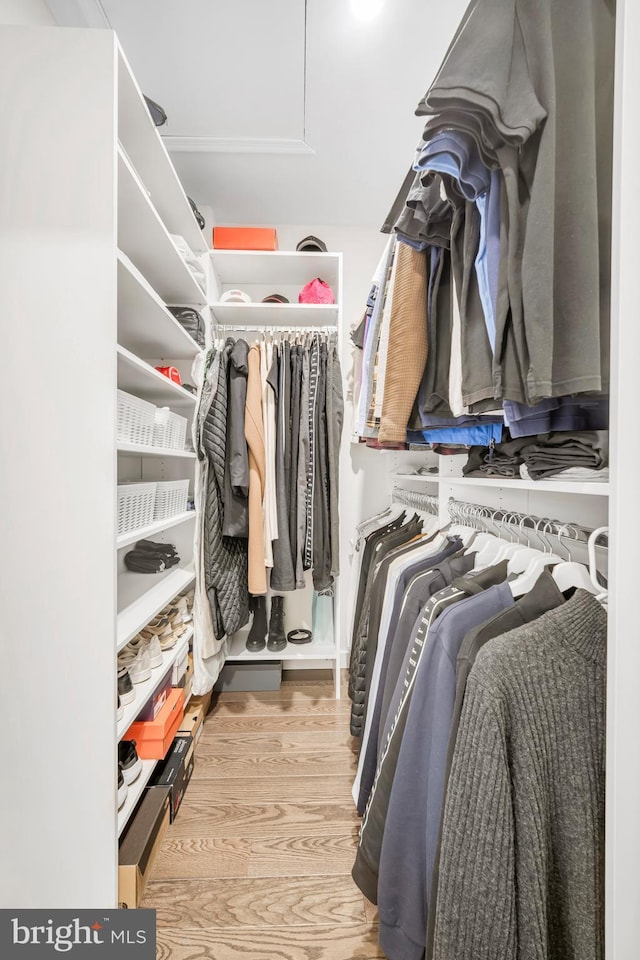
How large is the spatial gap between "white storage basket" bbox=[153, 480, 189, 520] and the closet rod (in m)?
1.03

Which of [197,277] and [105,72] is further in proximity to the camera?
[197,277]

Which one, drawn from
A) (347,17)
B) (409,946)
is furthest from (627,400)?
(347,17)

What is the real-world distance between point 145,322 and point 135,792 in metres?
1.49

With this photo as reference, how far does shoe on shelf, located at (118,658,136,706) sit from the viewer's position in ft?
3.75

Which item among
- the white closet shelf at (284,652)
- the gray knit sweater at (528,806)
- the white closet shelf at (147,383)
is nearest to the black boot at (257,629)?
the white closet shelf at (284,652)

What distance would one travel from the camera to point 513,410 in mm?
666

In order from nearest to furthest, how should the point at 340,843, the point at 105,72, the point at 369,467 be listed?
the point at 105,72 → the point at 340,843 → the point at 369,467

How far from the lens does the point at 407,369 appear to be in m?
1.01

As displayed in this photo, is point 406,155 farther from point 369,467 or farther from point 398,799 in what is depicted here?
point 398,799

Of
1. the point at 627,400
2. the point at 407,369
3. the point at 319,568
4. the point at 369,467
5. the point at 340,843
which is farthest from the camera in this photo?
the point at 369,467

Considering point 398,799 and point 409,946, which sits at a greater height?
point 398,799

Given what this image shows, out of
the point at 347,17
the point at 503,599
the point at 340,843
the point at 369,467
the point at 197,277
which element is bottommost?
the point at 340,843

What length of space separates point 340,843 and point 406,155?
2692 millimetres

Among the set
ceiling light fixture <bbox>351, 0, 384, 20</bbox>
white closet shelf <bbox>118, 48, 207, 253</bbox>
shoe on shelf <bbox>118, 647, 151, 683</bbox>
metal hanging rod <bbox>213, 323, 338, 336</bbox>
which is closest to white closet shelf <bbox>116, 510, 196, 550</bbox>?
shoe on shelf <bbox>118, 647, 151, 683</bbox>
